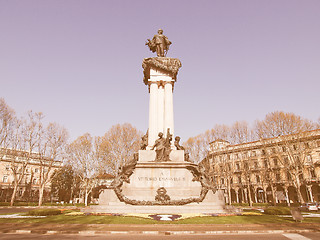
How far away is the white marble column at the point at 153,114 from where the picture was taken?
21.1 metres

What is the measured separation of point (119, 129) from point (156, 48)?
22326 mm

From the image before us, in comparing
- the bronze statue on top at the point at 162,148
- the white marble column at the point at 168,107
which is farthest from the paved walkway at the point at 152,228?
the white marble column at the point at 168,107

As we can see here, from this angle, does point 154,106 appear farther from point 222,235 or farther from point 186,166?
point 222,235

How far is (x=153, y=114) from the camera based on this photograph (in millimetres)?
22125

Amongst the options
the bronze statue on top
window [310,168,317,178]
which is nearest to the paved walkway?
the bronze statue on top

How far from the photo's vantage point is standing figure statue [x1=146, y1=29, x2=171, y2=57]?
82.9 ft

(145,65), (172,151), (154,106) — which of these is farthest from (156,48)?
(172,151)

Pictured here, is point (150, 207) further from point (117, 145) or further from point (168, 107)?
point (117, 145)

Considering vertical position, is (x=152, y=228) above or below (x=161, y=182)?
below

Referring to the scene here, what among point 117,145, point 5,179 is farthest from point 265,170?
point 5,179

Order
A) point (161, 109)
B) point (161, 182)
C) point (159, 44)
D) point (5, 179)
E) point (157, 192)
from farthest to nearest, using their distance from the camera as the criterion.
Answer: point (5, 179) < point (159, 44) < point (161, 109) < point (161, 182) < point (157, 192)

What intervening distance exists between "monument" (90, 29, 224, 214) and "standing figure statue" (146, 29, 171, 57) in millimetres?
7265

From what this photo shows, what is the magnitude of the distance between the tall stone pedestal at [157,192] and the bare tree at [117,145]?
77.7 feet

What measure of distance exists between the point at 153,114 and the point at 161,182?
278 inches
